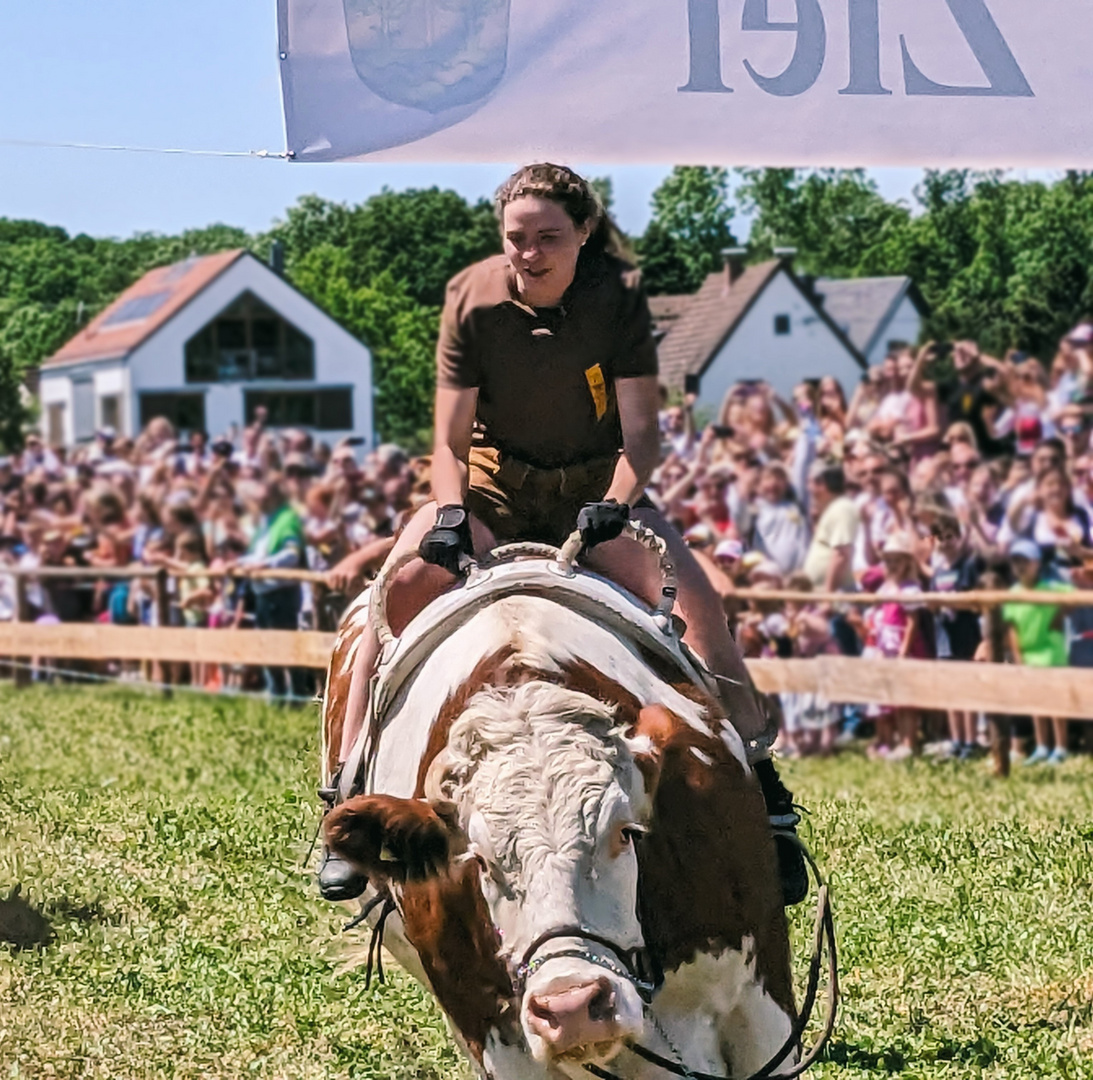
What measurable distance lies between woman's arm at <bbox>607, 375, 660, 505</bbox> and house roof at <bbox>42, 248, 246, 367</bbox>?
20.4ft

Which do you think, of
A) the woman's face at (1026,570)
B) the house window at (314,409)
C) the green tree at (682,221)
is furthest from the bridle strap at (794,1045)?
the green tree at (682,221)

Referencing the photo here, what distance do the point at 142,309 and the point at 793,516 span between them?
815 cm

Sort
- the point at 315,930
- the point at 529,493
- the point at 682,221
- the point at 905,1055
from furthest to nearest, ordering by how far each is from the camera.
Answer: the point at 682,221
the point at 315,930
the point at 905,1055
the point at 529,493

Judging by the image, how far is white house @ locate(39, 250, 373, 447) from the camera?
19.3 metres

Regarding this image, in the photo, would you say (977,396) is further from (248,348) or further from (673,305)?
(673,305)

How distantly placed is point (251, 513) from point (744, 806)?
1183 cm

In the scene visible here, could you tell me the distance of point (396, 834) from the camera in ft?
12.8

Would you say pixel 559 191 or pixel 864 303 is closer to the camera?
pixel 559 191

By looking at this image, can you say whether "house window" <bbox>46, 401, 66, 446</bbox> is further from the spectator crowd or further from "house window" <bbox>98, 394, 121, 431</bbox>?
"house window" <bbox>98, 394, 121, 431</bbox>

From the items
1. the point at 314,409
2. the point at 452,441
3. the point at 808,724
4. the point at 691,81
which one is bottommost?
the point at 808,724

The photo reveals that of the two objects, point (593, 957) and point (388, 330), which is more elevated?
point (388, 330)

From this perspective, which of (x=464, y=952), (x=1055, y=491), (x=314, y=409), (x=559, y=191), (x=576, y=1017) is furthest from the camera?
(x=314, y=409)

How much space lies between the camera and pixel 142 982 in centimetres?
677

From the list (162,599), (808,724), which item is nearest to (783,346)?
(162,599)
